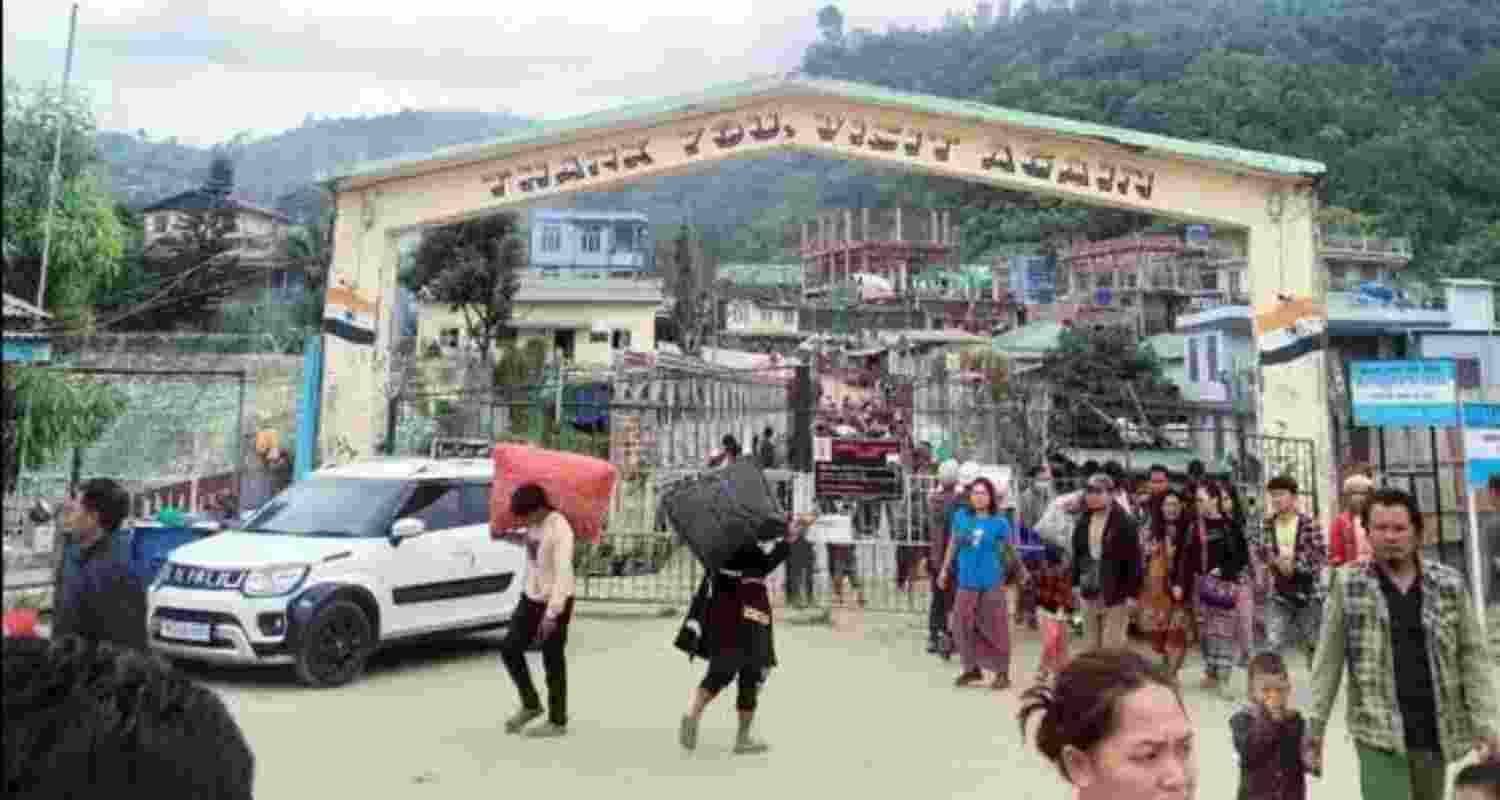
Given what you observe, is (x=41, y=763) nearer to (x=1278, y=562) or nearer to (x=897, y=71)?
(x=1278, y=562)

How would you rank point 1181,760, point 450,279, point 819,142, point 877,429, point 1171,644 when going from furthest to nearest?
point 450,279, point 877,429, point 819,142, point 1171,644, point 1181,760

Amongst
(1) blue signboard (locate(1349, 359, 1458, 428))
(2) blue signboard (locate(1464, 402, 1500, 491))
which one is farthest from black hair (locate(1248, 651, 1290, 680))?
(2) blue signboard (locate(1464, 402, 1500, 491))

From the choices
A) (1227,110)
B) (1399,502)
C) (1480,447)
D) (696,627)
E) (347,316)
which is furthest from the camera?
(1227,110)

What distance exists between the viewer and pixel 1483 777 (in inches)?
117

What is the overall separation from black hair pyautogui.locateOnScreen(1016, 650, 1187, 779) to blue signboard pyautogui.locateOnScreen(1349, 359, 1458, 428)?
8308 mm

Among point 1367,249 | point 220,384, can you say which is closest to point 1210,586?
point 220,384

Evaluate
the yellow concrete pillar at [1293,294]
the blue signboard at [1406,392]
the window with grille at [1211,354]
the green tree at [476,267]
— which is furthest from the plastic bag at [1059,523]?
the green tree at [476,267]

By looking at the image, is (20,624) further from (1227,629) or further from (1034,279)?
(1034,279)

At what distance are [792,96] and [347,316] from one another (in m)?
5.65

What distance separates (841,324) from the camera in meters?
56.1

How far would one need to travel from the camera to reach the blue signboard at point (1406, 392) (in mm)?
9172

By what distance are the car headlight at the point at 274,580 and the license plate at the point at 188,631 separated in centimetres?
41

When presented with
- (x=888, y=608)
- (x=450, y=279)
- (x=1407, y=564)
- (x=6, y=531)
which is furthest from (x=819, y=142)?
(x=450, y=279)

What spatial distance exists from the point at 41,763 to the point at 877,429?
54.9 ft
